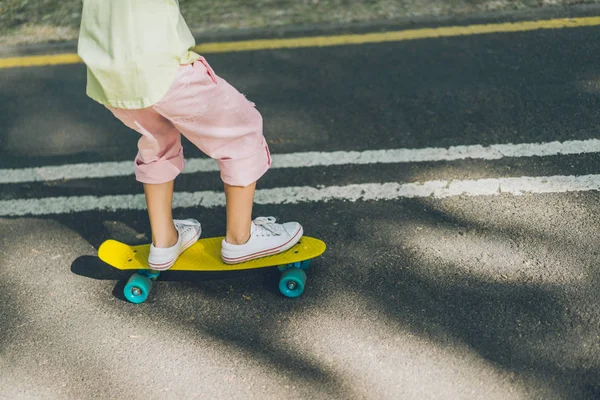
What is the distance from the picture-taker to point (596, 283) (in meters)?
3.21

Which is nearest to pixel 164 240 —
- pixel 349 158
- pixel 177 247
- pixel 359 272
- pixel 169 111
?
pixel 177 247

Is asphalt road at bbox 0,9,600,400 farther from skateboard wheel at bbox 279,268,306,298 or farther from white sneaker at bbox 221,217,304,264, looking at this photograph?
white sneaker at bbox 221,217,304,264

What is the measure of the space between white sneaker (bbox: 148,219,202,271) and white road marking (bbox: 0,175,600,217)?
0.42 meters

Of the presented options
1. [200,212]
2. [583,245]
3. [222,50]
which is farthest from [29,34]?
[583,245]

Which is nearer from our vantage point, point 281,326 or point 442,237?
point 281,326

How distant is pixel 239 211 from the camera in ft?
10.7

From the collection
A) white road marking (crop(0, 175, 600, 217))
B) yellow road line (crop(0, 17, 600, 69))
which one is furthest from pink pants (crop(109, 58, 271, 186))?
yellow road line (crop(0, 17, 600, 69))

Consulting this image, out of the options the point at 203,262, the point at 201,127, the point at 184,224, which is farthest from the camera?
the point at 184,224

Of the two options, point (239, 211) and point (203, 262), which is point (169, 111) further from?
point (203, 262)

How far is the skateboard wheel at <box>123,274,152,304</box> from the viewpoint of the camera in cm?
335

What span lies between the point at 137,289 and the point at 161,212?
1.23ft

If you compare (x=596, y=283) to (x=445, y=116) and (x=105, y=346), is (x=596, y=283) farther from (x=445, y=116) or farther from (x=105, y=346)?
(x=105, y=346)

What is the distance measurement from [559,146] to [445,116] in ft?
2.40

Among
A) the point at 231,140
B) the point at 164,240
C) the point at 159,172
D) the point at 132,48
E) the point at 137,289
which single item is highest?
the point at 132,48
